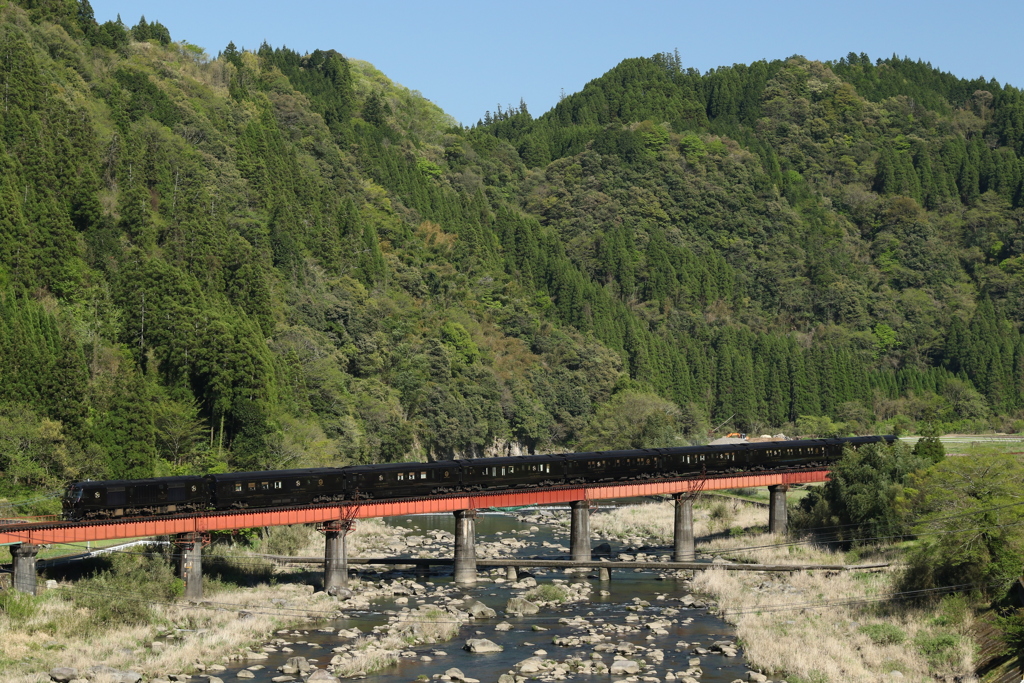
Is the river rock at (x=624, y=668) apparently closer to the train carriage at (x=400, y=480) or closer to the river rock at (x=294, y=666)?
the river rock at (x=294, y=666)

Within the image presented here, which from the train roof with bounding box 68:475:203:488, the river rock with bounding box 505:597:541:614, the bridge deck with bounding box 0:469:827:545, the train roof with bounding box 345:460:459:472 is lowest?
the river rock with bounding box 505:597:541:614

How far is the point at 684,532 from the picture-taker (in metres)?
72.4

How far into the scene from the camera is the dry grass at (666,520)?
285ft

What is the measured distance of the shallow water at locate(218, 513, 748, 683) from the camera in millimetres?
45375

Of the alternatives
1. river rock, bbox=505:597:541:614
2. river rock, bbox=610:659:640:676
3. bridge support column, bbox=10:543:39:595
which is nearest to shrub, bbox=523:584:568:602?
river rock, bbox=505:597:541:614

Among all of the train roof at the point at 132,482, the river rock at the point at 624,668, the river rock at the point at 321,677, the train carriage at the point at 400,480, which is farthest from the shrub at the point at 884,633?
the train roof at the point at 132,482

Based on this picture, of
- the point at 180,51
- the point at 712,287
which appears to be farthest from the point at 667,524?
the point at 180,51

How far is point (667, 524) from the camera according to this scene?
9200cm

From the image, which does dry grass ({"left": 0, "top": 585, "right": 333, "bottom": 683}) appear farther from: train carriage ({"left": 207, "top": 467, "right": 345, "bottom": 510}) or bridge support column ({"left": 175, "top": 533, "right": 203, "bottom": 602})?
train carriage ({"left": 207, "top": 467, "right": 345, "bottom": 510})

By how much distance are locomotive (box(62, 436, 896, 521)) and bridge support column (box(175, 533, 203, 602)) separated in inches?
59.6

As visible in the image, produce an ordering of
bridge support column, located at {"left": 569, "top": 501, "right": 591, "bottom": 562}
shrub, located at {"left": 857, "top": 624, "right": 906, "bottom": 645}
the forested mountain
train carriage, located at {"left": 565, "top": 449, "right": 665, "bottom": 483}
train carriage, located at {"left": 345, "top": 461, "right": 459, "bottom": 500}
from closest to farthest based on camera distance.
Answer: shrub, located at {"left": 857, "top": 624, "right": 906, "bottom": 645}
train carriage, located at {"left": 345, "top": 461, "right": 459, "bottom": 500}
bridge support column, located at {"left": 569, "top": 501, "right": 591, "bottom": 562}
train carriage, located at {"left": 565, "top": 449, "right": 665, "bottom": 483}
the forested mountain

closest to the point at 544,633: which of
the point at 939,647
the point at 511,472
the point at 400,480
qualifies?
the point at 400,480

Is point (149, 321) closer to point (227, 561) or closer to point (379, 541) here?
point (379, 541)

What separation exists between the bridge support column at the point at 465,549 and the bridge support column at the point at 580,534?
7.11m
